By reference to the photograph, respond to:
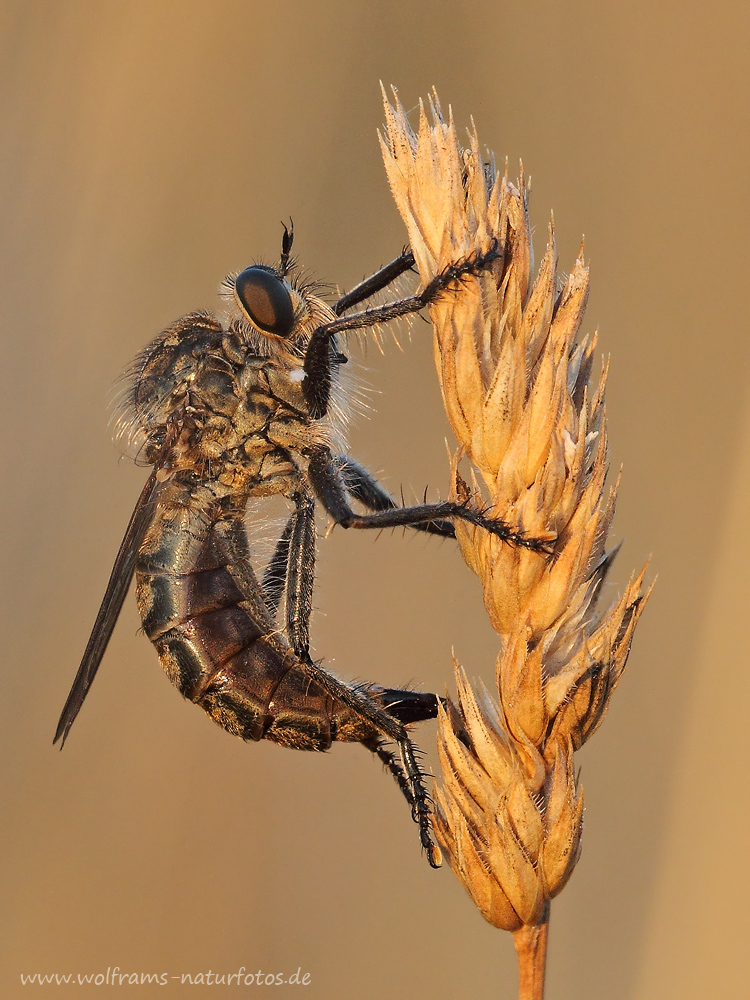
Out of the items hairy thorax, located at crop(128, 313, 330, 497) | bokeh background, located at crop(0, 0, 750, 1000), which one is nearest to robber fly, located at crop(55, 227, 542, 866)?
hairy thorax, located at crop(128, 313, 330, 497)

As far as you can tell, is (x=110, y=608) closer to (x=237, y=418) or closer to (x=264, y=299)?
(x=237, y=418)

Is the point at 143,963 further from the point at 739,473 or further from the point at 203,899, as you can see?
the point at 739,473

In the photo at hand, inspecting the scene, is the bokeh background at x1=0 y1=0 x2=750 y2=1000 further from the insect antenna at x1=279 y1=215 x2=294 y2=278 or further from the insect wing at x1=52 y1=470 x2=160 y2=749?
the insect wing at x1=52 y1=470 x2=160 y2=749

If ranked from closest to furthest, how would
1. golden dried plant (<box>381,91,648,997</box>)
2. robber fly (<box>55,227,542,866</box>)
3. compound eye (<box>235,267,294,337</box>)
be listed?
golden dried plant (<box>381,91,648,997</box>), robber fly (<box>55,227,542,866</box>), compound eye (<box>235,267,294,337</box>)

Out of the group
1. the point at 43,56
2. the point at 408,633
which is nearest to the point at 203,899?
the point at 408,633

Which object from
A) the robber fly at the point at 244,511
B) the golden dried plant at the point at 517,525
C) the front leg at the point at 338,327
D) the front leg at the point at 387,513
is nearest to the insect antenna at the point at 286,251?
the robber fly at the point at 244,511
